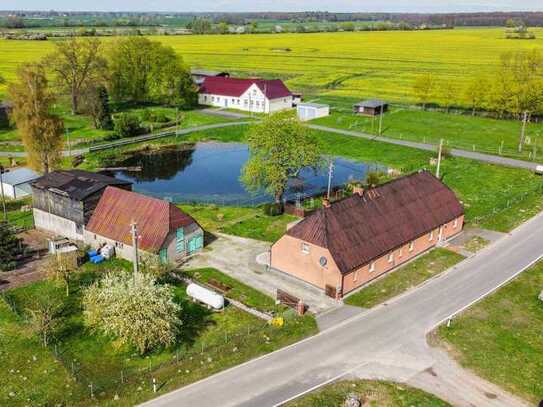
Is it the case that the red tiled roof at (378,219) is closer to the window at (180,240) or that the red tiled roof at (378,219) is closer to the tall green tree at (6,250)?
the window at (180,240)

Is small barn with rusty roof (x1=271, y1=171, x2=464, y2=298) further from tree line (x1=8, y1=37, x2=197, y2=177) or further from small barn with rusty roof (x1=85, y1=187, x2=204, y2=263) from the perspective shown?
tree line (x1=8, y1=37, x2=197, y2=177)

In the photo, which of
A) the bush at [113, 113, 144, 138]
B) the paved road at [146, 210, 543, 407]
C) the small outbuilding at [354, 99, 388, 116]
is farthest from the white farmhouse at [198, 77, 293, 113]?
the paved road at [146, 210, 543, 407]

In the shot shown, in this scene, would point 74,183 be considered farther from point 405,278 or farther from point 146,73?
point 146,73

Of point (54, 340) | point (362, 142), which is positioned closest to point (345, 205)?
point (54, 340)

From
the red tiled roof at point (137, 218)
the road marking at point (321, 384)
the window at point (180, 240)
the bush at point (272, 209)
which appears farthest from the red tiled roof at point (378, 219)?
the bush at point (272, 209)

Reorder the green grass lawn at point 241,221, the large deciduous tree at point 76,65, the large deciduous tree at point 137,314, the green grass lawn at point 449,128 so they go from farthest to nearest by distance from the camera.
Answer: the large deciduous tree at point 76,65 < the green grass lawn at point 449,128 < the green grass lawn at point 241,221 < the large deciduous tree at point 137,314

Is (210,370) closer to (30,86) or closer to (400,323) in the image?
(400,323)
